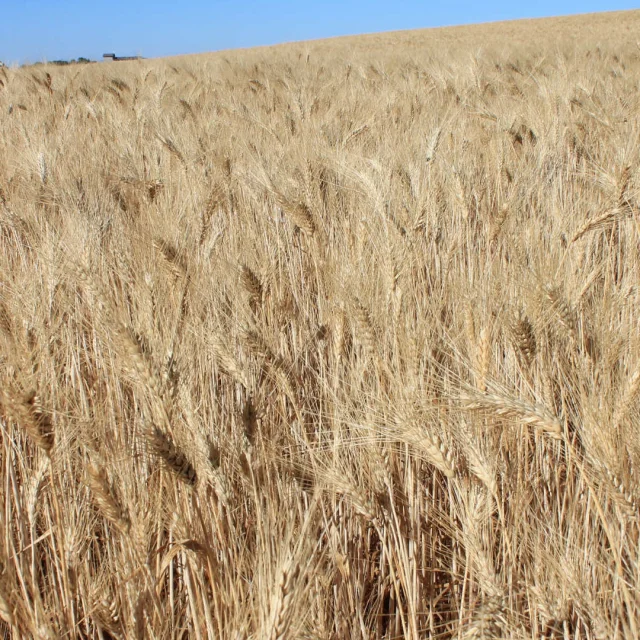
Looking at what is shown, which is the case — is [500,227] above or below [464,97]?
below

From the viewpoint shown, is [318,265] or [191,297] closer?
[191,297]

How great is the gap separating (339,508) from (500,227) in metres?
0.99

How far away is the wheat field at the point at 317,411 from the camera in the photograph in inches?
33.0

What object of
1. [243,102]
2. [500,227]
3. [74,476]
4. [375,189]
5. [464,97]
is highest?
[243,102]

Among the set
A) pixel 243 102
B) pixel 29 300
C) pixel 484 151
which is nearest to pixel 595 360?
pixel 29 300

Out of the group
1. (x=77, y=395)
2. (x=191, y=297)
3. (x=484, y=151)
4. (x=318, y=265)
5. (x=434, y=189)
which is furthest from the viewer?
(x=484, y=151)

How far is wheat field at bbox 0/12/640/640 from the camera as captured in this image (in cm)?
84

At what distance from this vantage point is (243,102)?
13.8ft

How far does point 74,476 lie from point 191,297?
16.8 inches

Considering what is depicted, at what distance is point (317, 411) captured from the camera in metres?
1.32

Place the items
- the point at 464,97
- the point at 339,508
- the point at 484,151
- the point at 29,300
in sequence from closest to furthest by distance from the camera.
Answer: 1. the point at 339,508
2. the point at 29,300
3. the point at 484,151
4. the point at 464,97

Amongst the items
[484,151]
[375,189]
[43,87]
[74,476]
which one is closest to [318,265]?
[375,189]

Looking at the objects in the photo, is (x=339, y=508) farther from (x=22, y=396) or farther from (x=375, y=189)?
(x=375, y=189)

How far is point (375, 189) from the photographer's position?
1718 millimetres
